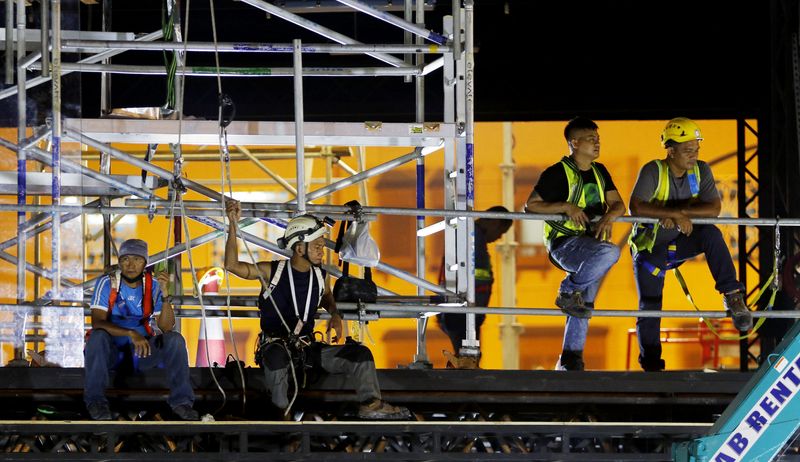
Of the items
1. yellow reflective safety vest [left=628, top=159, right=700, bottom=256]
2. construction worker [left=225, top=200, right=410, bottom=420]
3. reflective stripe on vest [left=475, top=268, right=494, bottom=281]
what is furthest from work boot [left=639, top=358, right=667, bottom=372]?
reflective stripe on vest [left=475, top=268, right=494, bottom=281]

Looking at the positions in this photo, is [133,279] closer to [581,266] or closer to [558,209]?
[558,209]

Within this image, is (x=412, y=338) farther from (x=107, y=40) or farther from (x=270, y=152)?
(x=107, y=40)

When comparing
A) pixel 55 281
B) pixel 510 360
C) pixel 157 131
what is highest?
pixel 157 131

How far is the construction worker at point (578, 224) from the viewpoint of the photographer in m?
Result: 9.43

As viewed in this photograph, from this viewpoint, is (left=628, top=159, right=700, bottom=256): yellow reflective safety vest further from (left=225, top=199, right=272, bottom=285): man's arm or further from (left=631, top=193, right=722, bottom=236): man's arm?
(left=225, top=199, right=272, bottom=285): man's arm

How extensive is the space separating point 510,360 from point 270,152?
4428mm

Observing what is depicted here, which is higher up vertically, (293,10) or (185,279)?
(293,10)

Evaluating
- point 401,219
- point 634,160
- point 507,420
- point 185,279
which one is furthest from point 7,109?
point 634,160

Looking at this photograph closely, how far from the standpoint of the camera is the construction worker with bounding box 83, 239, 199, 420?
8750 millimetres

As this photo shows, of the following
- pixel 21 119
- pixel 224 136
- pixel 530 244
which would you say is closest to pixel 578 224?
pixel 224 136

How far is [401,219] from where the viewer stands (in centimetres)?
1788

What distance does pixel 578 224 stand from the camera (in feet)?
31.2

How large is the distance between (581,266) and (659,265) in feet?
2.09

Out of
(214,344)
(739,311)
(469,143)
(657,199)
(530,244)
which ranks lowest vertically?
(214,344)
